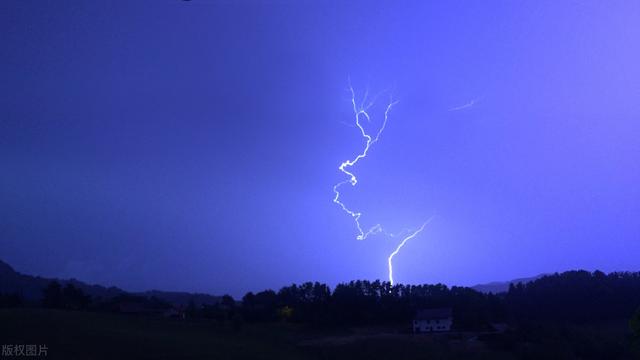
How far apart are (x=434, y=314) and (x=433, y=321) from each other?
102cm

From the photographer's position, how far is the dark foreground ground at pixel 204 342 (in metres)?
29.0

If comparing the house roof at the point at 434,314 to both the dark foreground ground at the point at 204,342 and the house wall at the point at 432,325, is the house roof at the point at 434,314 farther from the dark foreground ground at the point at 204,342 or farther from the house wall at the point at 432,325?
the dark foreground ground at the point at 204,342

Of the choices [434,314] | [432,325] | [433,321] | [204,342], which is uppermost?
[434,314]

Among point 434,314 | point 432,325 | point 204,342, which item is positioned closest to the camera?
point 204,342

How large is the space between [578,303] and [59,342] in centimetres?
5115

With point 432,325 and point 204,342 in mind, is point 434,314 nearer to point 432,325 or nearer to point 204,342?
point 432,325

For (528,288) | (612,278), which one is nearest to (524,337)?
(528,288)

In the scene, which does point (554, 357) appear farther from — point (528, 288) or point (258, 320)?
point (528, 288)

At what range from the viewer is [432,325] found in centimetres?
5031

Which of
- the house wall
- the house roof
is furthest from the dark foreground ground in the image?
the house roof

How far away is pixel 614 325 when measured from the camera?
51.9 metres

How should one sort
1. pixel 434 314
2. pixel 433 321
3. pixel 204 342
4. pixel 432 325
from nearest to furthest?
pixel 204 342 → pixel 432 325 → pixel 433 321 → pixel 434 314

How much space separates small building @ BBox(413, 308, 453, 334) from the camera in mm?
50000

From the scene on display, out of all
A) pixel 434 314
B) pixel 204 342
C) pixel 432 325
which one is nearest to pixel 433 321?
pixel 432 325
